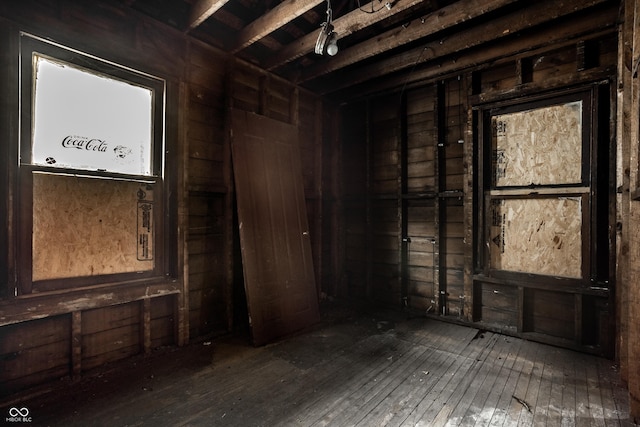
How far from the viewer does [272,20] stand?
267 centimetres

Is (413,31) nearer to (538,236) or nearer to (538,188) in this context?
(538,188)

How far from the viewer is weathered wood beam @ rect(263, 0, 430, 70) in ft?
7.95

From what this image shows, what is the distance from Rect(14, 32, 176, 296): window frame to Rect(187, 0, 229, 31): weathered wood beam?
0.57 metres

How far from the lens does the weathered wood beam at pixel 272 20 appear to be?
2.45 metres

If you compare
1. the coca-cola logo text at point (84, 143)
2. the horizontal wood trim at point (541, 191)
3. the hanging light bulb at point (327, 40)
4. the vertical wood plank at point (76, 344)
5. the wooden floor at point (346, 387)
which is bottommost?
the wooden floor at point (346, 387)

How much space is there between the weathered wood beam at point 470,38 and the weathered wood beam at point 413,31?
449 millimetres

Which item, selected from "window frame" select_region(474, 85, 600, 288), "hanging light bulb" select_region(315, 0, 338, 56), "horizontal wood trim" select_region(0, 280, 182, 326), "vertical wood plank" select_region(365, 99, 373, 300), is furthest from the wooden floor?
"hanging light bulb" select_region(315, 0, 338, 56)

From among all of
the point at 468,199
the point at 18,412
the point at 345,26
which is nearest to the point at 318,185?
the point at 468,199

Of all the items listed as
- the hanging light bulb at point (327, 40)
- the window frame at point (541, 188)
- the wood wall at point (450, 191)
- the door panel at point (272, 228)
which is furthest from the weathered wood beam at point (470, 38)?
the hanging light bulb at point (327, 40)

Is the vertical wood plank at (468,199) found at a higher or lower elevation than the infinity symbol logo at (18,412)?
higher

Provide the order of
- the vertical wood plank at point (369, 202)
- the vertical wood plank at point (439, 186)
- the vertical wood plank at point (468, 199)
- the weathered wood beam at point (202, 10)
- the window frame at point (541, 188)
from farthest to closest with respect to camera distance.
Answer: the vertical wood plank at point (369, 202) → the vertical wood plank at point (439, 186) → the vertical wood plank at point (468, 199) → the window frame at point (541, 188) → the weathered wood beam at point (202, 10)

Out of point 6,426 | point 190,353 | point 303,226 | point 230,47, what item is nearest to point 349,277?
point 303,226

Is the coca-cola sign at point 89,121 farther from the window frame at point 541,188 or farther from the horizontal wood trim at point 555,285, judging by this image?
→ the horizontal wood trim at point 555,285

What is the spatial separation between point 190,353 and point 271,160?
1999 millimetres
